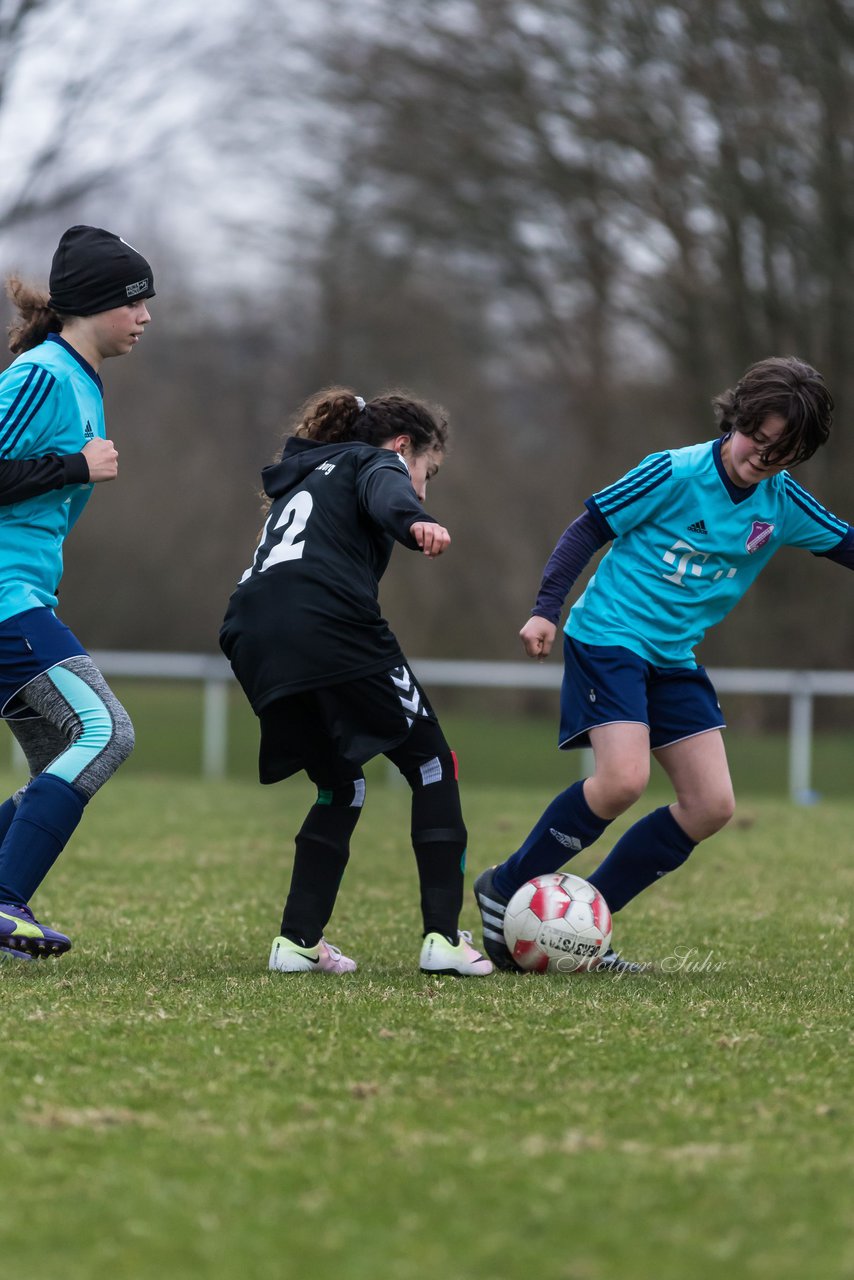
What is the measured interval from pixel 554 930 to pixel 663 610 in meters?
1.01

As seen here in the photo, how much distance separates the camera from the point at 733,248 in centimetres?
1916

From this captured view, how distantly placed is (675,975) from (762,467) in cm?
150

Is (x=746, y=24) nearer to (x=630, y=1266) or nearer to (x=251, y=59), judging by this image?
(x=251, y=59)

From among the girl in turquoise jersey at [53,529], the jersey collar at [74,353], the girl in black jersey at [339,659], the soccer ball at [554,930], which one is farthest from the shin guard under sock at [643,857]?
the jersey collar at [74,353]

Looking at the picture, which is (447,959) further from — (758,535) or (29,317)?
(29,317)

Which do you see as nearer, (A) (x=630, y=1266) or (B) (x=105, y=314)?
(A) (x=630, y=1266)

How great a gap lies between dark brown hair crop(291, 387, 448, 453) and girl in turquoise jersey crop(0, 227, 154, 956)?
0.58 metres

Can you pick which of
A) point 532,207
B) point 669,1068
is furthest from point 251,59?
point 669,1068

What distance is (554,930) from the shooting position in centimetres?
462

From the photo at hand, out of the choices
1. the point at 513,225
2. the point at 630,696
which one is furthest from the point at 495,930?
the point at 513,225

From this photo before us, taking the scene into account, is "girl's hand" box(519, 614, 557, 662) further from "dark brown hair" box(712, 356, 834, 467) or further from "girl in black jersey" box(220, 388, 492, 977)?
"dark brown hair" box(712, 356, 834, 467)

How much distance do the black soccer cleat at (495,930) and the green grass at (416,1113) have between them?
0.85ft

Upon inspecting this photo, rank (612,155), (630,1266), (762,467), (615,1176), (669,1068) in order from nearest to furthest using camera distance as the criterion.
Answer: (630,1266)
(615,1176)
(669,1068)
(762,467)
(612,155)
